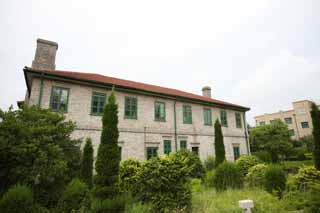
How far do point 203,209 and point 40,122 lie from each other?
7268mm

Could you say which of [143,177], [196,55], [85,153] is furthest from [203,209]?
[196,55]

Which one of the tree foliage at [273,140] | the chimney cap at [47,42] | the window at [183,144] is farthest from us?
the tree foliage at [273,140]

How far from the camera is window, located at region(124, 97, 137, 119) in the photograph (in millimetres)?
13070

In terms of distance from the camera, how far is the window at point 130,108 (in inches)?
515

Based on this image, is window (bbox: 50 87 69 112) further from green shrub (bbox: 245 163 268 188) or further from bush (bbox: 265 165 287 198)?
green shrub (bbox: 245 163 268 188)

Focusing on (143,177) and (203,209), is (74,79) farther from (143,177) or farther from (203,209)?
(203,209)

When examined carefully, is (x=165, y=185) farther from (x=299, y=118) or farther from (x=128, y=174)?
(x=299, y=118)

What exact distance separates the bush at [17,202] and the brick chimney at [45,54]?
10245mm

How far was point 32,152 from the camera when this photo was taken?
246 inches

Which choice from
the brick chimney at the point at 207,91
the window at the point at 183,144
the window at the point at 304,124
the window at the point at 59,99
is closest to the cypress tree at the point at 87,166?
the window at the point at 59,99

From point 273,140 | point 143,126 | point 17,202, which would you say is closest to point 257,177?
point 143,126

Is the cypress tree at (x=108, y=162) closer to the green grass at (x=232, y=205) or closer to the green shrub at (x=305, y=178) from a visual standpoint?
the green grass at (x=232, y=205)

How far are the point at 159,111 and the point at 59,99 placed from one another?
7553 mm

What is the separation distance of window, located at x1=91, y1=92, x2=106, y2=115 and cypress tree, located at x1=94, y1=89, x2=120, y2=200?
590 cm
